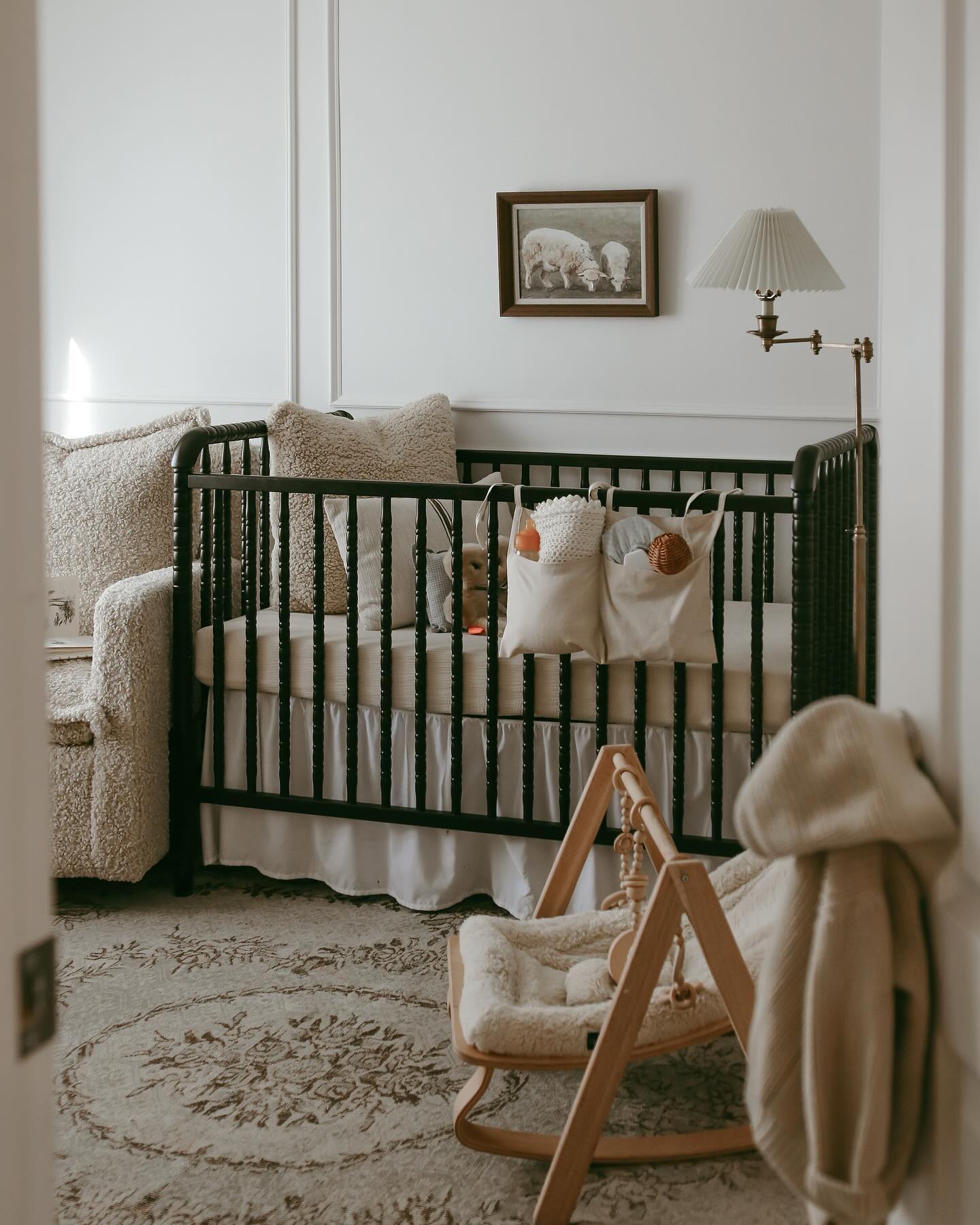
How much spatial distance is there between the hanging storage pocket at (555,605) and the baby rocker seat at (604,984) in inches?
18.7

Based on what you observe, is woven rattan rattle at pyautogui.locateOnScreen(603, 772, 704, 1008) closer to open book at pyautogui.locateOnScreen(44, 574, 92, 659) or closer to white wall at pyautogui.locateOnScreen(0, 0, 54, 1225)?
white wall at pyautogui.locateOnScreen(0, 0, 54, 1225)

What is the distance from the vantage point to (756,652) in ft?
8.09

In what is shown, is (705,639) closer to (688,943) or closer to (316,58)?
(688,943)

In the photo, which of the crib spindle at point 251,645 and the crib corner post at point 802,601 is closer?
the crib corner post at point 802,601

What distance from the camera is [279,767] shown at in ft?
9.41

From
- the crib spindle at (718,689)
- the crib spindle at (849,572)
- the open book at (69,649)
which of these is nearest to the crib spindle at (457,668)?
the crib spindle at (718,689)

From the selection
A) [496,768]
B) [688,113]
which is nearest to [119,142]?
[688,113]

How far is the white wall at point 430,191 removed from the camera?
10.7 feet

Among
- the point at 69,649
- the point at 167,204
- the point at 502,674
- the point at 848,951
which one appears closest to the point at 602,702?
the point at 502,674

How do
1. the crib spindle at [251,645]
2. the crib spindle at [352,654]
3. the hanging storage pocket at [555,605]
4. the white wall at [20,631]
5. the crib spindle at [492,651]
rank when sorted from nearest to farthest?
the white wall at [20,631] < the hanging storage pocket at [555,605] < the crib spindle at [492,651] < the crib spindle at [352,654] < the crib spindle at [251,645]

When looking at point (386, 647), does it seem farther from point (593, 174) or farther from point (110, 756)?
point (593, 174)

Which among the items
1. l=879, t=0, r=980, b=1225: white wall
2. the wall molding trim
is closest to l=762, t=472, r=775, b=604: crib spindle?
the wall molding trim

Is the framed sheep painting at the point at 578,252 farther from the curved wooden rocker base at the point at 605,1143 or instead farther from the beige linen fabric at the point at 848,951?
the beige linen fabric at the point at 848,951

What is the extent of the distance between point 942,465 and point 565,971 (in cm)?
144
